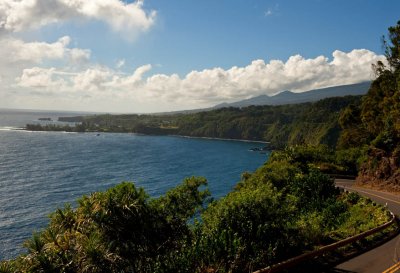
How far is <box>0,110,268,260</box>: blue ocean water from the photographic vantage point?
68312 mm

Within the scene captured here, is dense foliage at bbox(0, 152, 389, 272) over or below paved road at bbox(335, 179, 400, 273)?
over

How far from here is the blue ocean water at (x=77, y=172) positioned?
2689 inches

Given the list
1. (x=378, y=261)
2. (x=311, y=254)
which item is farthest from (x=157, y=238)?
(x=378, y=261)

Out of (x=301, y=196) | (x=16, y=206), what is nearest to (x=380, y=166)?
(x=301, y=196)

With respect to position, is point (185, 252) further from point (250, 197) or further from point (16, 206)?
point (16, 206)

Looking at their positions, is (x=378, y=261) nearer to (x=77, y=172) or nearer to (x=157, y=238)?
(x=157, y=238)

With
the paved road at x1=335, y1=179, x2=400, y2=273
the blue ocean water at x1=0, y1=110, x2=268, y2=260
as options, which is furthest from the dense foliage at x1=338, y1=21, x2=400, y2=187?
the blue ocean water at x1=0, y1=110, x2=268, y2=260

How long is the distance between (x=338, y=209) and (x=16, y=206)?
214 ft

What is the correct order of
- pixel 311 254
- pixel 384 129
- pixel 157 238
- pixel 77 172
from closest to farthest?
1. pixel 311 254
2. pixel 157 238
3. pixel 384 129
4. pixel 77 172

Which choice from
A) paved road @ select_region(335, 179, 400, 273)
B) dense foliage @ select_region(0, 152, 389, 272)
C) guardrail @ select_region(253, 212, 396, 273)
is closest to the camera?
dense foliage @ select_region(0, 152, 389, 272)

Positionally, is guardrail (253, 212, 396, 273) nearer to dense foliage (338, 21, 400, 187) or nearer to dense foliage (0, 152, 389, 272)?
dense foliage (0, 152, 389, 272)

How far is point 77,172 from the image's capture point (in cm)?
11350

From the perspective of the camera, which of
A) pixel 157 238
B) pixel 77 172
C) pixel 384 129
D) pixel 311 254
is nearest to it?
pixel 311 254

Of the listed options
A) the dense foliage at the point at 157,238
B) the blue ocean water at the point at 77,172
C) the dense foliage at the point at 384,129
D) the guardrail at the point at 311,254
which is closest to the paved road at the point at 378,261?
the guardrail at the point at 311,254
